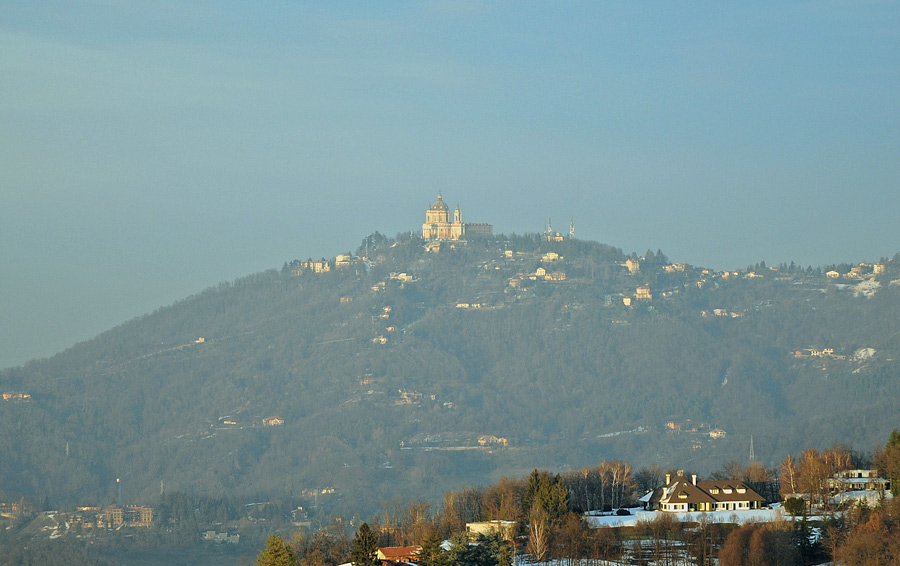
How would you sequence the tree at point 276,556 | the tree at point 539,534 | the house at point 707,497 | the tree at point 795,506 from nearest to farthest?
1. the tree at point 276,556
2. the tree at point 539,534
3. the tree at point 795,506
4. the house at point 707,497

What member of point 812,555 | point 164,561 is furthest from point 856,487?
point 164,561

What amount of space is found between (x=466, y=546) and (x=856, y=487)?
93.8 ft

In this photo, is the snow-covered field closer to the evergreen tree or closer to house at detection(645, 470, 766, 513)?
house at detection(645, 470, 766, 513)

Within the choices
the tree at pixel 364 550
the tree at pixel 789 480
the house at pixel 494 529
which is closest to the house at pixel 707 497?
the tree at pixel 789 480

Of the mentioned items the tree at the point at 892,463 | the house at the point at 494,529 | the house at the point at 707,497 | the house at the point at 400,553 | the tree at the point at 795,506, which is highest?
the tree at the point at 892,463

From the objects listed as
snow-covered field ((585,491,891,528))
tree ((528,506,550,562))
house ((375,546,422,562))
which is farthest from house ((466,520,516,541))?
snow-covered field ((585,491,891,528))

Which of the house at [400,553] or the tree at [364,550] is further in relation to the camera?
the house at [400,553]

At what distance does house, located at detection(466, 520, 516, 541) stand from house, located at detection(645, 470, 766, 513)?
31.1ft

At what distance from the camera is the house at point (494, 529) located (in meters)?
94.9

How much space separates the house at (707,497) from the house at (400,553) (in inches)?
609

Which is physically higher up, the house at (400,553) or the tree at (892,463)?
the tree at (892,463)

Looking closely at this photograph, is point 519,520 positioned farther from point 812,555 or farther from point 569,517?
point 812,555

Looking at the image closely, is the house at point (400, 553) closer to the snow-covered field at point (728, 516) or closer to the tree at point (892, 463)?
the snow-covered field at point (728, 516)

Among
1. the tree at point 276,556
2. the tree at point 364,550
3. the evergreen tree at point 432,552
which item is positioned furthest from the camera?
the tree at point 276,556
